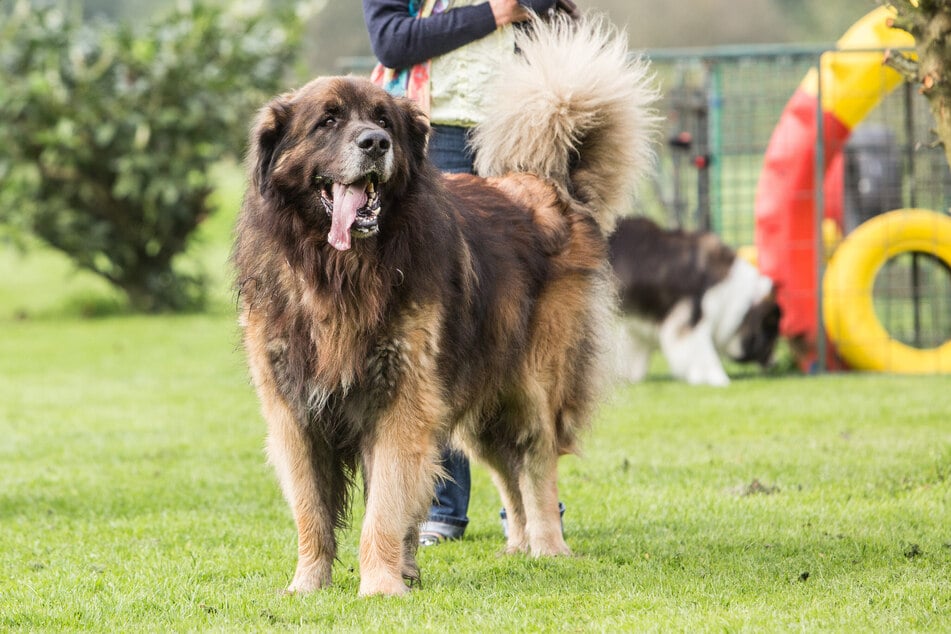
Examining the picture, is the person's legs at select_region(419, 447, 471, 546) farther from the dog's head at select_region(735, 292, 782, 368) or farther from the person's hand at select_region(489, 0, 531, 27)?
the dog's head at select_region(735, 292, 782, 368)

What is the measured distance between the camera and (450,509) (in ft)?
15.9

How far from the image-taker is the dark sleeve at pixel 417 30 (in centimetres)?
457

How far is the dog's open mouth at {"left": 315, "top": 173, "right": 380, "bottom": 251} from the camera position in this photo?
363cm

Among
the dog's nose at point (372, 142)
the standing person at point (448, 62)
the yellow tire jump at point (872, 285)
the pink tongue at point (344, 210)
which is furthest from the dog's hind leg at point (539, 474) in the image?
the yellow tire jump at point (872, 285)

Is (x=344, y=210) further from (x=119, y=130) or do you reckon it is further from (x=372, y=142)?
(x=119, y=130)

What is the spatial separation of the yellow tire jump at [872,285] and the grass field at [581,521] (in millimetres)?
356

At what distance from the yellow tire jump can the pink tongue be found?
6.47 m

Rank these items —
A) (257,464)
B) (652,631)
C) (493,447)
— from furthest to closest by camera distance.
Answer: (257,464)
(493,447)
(652,631)

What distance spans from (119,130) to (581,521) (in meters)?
9.45

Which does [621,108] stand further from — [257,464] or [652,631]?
[257,464]

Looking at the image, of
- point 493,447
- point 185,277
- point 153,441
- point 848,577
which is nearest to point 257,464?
point 153,441

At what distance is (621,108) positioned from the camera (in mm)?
4754

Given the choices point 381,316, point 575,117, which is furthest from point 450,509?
point 575,117

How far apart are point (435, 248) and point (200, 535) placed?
1751mm
